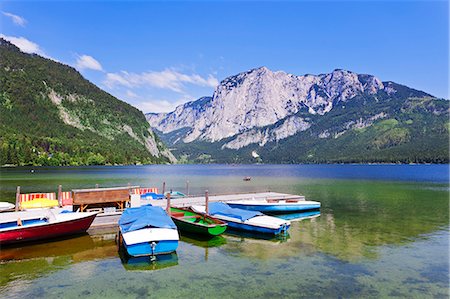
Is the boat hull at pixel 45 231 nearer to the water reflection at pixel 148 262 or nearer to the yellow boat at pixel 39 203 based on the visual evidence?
the water reflection at pixel 148 262

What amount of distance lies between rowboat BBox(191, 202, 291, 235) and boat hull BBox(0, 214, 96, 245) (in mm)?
12435

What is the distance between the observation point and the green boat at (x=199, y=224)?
1086 inches

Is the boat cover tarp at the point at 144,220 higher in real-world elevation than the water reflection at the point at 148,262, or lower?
higher

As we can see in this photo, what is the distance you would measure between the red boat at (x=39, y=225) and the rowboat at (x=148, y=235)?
4.95 metres

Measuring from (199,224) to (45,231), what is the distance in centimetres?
1249

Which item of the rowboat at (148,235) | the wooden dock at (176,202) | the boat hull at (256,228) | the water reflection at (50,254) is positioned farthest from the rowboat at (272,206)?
the rowboat at (148,235)

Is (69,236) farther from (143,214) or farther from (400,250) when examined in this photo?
(400,250)

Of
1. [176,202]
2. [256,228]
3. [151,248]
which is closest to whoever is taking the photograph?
[151,248]

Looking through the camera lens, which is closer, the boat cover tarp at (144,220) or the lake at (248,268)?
the lake at (248,268)

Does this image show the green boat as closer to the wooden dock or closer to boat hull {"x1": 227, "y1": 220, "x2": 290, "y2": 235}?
boat hull {"x1": 227, "y1": 220, "x2": 290, "y2": 235}

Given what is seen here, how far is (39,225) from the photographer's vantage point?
25391mm

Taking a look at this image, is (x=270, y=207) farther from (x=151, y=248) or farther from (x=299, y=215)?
(x=151, y=248)

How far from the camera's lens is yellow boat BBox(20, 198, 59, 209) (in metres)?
35.4

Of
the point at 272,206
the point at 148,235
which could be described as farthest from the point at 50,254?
the point at 272,206
